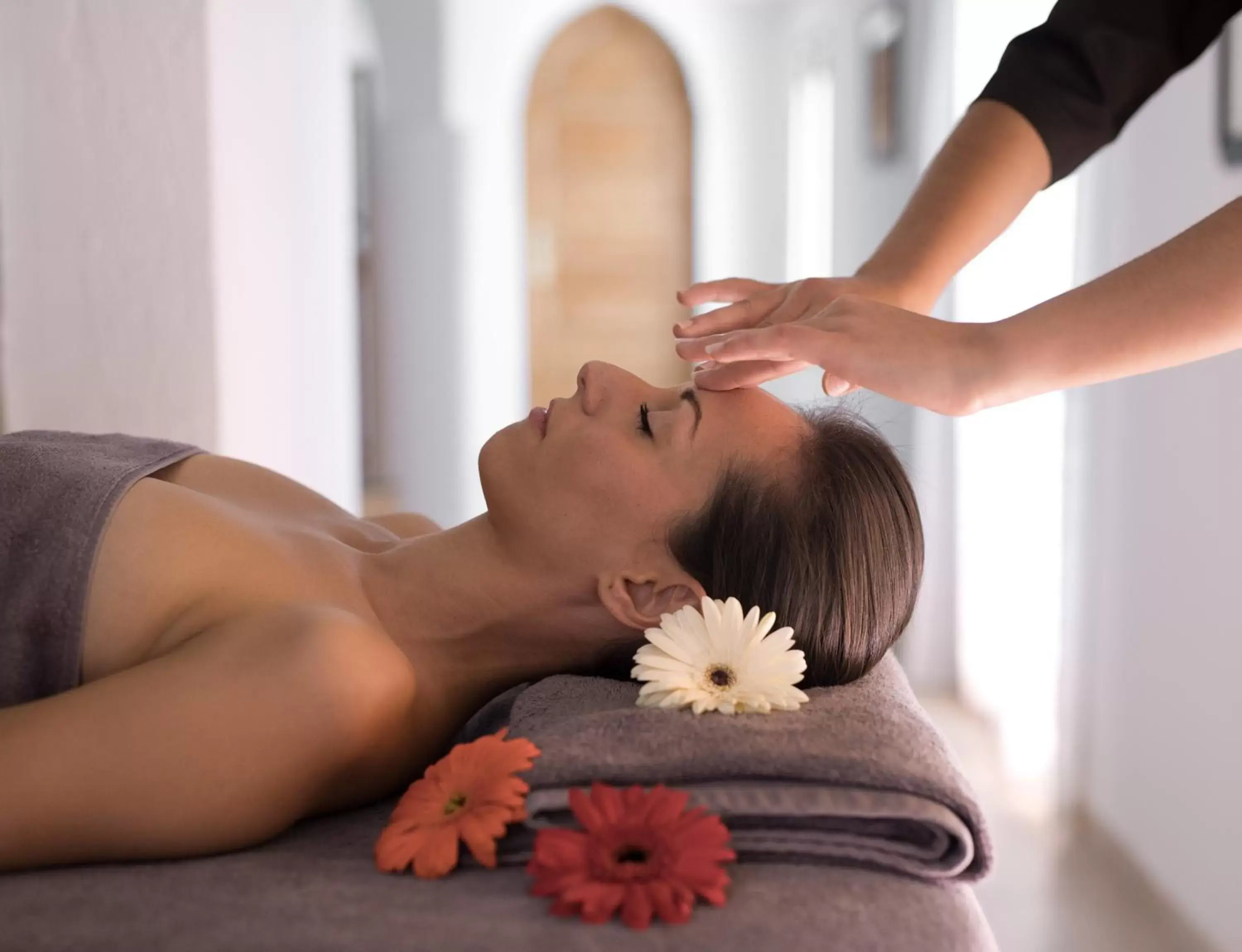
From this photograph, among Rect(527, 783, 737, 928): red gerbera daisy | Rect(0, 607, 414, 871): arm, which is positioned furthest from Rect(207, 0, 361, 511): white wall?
Rect(527, 783, 737, 928): red gerbera daisy

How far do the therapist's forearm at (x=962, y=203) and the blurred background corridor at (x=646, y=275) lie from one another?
2.75ft

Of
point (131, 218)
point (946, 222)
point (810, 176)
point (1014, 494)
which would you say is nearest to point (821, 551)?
point (946, 222)

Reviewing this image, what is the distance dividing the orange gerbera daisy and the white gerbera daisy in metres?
0.15

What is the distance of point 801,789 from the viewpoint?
3.18 feet

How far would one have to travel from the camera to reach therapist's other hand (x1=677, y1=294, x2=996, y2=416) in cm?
109

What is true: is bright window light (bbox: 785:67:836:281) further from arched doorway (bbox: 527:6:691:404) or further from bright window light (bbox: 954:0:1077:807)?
bright window light (bbox: 954:0:1077:807)

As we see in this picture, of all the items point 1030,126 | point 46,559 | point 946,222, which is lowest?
point 46,559

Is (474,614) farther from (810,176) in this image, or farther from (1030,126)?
(810,176)

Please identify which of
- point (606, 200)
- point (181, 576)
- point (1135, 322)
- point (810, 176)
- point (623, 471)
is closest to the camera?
point (1135, 322)

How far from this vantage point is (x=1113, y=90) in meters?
1.59

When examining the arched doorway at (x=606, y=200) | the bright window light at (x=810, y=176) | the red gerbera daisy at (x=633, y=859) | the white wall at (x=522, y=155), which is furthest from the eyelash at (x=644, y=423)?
the arched doorway at (x=606, y=200)

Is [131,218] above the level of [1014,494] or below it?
Answer: above

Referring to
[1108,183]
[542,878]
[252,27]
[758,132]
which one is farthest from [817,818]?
[758,132]

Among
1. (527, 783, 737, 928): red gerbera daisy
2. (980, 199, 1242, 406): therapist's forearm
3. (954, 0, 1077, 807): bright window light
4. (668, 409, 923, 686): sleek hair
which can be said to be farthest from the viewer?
(954, 0, 1077, 807): bright window light
